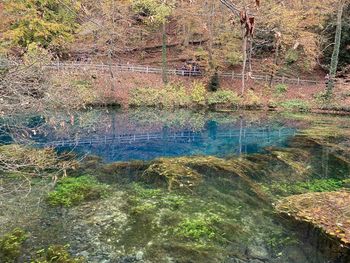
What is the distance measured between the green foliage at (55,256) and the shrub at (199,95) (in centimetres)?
2067

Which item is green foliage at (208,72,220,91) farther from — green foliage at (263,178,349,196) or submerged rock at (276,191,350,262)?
submerged rock at (276,191,350,262)

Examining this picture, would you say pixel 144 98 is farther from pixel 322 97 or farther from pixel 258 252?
pixel 258 252

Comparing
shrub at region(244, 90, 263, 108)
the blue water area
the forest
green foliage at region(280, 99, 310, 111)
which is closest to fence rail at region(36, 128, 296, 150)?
the blue water area

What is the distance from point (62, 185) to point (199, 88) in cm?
1835

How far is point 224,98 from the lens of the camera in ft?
88.4

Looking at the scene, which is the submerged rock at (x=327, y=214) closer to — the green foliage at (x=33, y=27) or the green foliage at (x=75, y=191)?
the green foliage at (x=75, y=191)

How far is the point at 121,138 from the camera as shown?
17422 millimetres

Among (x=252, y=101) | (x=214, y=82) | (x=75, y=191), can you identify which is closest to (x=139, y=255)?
(x=75, y=191)

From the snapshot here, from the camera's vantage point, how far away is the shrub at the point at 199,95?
26531mm

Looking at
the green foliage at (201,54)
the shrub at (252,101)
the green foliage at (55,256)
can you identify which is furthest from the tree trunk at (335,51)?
the green foliage at (55,256)

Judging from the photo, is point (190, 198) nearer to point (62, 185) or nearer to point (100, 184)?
point (100, 184)

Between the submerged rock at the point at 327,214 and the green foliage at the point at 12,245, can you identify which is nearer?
the green foliage at the point at 12,245

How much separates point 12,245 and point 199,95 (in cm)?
2115

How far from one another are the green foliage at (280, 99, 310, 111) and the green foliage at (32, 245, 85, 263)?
22.9 meters
